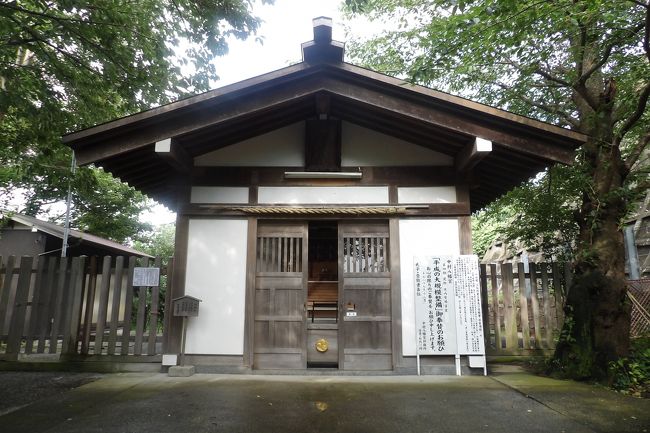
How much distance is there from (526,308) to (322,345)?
337 centimetres

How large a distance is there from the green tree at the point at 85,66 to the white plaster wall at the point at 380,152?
11.0 ft

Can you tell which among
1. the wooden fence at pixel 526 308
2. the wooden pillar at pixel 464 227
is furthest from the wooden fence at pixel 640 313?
the wooden pillar at pixel 464 227

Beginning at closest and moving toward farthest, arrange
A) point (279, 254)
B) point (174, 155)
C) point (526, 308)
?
point (174, 155), point (279, 254), point (526, 308)

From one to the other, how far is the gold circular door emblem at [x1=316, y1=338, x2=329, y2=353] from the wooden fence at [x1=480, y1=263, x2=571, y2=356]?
2.57 m

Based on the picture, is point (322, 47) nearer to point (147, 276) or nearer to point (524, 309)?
point (147, 276)

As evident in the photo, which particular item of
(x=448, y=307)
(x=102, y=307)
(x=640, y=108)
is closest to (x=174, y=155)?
(x=102, y=307)

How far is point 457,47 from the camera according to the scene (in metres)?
5.06

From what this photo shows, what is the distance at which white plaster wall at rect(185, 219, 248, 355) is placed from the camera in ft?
19.2

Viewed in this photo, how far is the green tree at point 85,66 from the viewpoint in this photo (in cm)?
636

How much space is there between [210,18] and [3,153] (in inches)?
223

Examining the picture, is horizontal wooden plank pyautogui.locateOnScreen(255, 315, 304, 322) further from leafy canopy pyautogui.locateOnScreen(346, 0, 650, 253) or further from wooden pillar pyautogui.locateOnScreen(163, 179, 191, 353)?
leafy canopy pyautogui.locateOnScreen(346, 0, 650, 253)

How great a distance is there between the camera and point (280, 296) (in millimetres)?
6035

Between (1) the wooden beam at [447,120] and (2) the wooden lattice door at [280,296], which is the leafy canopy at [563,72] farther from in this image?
(2) the wooden lattice door at [280,296]

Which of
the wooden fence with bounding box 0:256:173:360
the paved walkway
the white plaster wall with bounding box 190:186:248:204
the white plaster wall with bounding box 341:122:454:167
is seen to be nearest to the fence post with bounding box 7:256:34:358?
the wooden fence with bounding box 0:256:173:360
